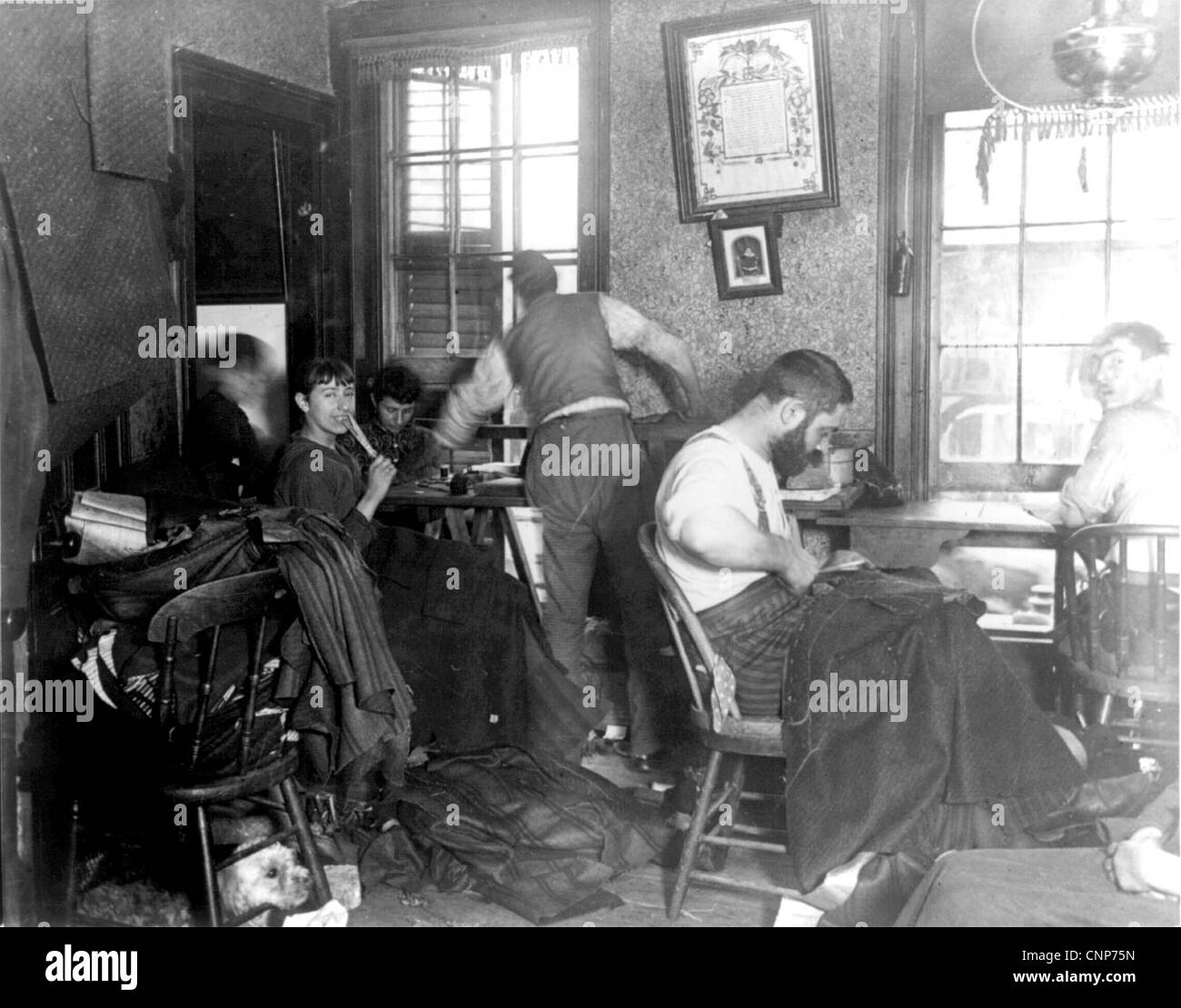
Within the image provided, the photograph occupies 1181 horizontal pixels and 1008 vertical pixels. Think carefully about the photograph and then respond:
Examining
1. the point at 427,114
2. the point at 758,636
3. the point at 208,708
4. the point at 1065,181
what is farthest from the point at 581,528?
the point at 1065,181

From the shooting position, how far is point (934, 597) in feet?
10.1

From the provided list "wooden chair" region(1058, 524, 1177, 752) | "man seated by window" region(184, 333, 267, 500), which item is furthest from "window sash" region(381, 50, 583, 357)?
"wooden chair" region(1058, 524, 1177, 752)

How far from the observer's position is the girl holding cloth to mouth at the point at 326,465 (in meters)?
4.17

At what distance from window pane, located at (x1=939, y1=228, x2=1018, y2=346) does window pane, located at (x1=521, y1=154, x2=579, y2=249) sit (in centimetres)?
146

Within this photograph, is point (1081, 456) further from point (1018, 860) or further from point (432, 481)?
point (1018, 860)

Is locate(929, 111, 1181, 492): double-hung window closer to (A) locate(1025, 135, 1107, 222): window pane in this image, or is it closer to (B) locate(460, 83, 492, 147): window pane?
(A) locate(1025, 135, 1107, 222): window pane

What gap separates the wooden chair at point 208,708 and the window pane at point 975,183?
2984mm

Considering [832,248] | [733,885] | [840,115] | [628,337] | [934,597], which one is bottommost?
[733,885]

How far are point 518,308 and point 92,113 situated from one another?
80.3 inches

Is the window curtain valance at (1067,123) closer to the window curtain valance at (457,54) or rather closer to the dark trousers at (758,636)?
the window curtain valance at (457,54)

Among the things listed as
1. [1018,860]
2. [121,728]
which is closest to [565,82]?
[121,728]

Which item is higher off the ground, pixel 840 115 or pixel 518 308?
pixel 840 115

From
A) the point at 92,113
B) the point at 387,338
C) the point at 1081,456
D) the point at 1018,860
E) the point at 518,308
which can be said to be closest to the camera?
the point at 1018,860

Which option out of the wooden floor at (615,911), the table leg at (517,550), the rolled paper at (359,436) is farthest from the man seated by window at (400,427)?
the wooden floor at (615,911)
